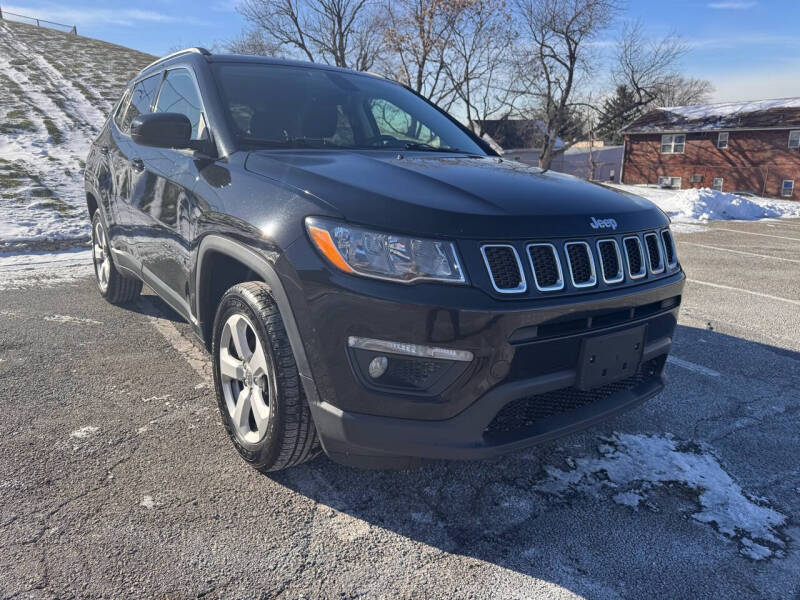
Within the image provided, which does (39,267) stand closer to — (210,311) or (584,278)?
(210,311)

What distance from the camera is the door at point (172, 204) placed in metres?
2.90

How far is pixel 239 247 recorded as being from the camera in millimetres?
2373

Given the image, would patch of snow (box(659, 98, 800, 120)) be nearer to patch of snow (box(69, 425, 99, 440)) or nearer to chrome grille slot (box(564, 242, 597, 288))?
chrome grille slot (box(564, 242, 597, 288))

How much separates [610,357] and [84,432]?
2400 millimetres

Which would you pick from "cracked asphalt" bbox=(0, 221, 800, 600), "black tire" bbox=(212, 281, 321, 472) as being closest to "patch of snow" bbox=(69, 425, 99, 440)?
"cracked asphalt" bbox=(0, 221, 800, 600)

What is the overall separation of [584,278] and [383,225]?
75cm

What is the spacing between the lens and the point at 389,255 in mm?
1967

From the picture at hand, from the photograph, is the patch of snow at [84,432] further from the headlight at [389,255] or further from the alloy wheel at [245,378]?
the headlight at [389,255]

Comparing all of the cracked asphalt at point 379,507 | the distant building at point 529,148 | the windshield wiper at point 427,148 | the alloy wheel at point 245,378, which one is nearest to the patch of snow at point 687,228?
the cracked asphalt at point 379,507

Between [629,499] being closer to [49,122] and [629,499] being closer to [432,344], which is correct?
[432,344]

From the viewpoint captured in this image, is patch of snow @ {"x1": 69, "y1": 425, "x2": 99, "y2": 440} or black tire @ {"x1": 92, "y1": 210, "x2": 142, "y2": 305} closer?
patch of snow @ {"x1": 69, "y1": 425, "x2": 99, "y2": 440}

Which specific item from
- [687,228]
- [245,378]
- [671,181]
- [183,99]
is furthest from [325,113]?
[671,181]

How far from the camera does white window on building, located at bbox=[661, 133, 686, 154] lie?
33812 mm

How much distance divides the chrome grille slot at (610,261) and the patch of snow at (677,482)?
905mm
